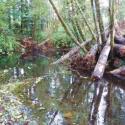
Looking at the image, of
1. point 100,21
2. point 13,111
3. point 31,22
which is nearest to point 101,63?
point 100,21

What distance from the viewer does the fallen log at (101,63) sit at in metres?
13.7

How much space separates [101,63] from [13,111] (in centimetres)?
688

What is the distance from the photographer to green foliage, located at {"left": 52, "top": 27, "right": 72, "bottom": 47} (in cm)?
2775

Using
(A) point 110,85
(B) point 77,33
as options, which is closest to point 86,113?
(A) point 110,85

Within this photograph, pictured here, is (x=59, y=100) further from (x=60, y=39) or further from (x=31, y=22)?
(x=31, y=22)

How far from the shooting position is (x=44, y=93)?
1121 centimetres

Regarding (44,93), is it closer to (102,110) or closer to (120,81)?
(102,110)

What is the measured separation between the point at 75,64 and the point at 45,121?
8.76m

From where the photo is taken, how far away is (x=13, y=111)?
8.74m

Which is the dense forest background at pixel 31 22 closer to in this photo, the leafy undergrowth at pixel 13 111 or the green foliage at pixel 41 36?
the green foliage at pixel 41 36

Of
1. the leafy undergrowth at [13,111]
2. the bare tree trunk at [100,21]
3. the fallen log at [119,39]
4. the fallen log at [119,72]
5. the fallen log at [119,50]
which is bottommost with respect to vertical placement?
the fallen log at [119,72]

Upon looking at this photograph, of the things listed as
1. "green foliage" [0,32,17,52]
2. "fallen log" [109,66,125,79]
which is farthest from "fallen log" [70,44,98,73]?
"green foliage" [0,32,17,52]

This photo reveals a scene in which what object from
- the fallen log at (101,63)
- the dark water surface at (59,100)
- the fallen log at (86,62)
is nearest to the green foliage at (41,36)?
the fallen log at (86,62)

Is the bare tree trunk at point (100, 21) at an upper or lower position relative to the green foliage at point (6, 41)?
upper
